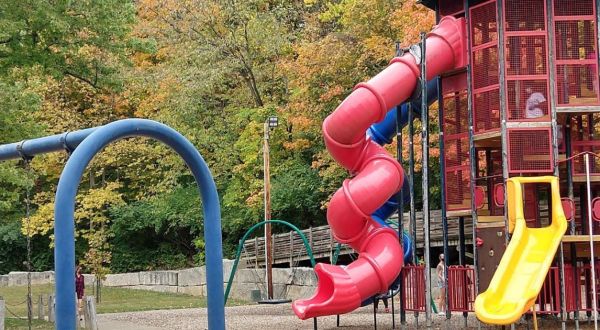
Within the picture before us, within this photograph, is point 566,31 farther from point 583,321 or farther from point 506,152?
point 583,321

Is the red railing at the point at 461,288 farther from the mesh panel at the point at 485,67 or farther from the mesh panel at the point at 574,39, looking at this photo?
the mesh panel at the point at 574,39

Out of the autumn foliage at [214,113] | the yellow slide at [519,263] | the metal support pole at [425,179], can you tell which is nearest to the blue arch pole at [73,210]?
the yellow slide at [519,263]

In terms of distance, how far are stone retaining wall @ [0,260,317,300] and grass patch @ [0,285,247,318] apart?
3.03 ft

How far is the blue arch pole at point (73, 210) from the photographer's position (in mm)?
10430

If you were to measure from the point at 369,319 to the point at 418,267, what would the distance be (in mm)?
4976

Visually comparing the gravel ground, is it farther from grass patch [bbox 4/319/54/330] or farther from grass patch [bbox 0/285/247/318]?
grass patch [bbox 0/285/247/318]

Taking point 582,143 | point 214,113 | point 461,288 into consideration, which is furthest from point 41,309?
point 214,113

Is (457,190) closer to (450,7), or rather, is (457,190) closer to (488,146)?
(488,146)

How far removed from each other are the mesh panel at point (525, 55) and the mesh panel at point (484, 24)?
417 millimetres

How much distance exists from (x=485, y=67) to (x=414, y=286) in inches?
184

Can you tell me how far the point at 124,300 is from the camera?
3778 cm

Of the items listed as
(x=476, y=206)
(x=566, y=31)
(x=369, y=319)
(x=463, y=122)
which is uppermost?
(x=566, y=31)

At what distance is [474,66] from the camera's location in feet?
63.2

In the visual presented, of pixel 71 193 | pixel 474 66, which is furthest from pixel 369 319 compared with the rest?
pixel 71 193
